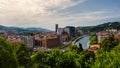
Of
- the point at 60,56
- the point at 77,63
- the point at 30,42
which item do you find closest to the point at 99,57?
the point at 77,63

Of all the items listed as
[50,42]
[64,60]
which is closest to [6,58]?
[64,60]

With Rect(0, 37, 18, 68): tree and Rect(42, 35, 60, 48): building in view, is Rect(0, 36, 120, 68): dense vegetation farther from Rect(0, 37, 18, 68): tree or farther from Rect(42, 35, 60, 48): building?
Rect(42, 35, 60, 48): building

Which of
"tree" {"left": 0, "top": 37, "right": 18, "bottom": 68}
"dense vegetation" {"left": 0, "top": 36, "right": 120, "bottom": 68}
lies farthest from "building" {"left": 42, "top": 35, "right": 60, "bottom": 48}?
"tree" {"left": 0, "top": 37, "right": 18, "bottom": 68}

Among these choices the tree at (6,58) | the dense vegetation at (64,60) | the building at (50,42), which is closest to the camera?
the tree at (6,58)

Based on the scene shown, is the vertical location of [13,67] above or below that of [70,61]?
above

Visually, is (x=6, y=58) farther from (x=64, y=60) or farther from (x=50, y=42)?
(x=50, y=42)

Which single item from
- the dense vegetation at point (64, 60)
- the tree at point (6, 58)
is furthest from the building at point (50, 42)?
the tree at point (6, 58)

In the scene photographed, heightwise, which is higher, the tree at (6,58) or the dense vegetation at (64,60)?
the tree at (6,58)

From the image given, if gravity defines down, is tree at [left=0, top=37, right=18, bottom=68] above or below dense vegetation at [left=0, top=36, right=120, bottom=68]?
above

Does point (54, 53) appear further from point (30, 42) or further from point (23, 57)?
point (30, 42)

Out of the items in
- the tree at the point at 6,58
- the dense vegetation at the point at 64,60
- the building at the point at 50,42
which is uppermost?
the tree at the point at 6,58

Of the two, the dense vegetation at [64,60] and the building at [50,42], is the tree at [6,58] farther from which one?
the building at [50,42]
